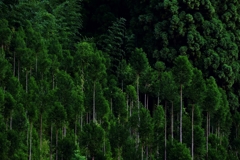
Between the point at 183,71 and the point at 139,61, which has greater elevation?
the point at 139,61

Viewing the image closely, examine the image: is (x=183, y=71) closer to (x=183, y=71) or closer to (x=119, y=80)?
(x=183, y=71)

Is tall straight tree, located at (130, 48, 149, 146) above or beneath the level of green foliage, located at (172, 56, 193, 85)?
above

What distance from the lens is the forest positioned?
3022 cm

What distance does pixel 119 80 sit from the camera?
42031 millimetres

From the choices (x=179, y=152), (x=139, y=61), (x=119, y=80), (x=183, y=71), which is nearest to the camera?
(x=179, y=152)

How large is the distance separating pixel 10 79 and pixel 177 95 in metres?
9.24

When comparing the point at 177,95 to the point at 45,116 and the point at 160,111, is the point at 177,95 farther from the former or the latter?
the point at 45,116

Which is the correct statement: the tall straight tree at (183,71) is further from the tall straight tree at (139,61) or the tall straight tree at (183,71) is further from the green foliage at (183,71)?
the tall straight tree at (139,61)

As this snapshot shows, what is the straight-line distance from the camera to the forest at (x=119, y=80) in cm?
3022

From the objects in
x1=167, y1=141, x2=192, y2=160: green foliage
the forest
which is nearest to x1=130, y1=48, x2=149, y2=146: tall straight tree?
the forest

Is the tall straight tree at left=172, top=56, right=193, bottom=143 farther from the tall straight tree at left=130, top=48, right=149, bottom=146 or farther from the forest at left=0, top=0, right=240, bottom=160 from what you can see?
the tall straight tree at left=130, top=48, right=149, bottom=146

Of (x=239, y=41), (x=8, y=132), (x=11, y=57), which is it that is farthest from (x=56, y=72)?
(x=239, y=41)

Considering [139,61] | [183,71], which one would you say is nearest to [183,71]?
[183,71]

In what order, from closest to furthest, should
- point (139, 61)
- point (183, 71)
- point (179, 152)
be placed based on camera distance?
point (179, 152)
point (183, 71)
point (139, 61)
